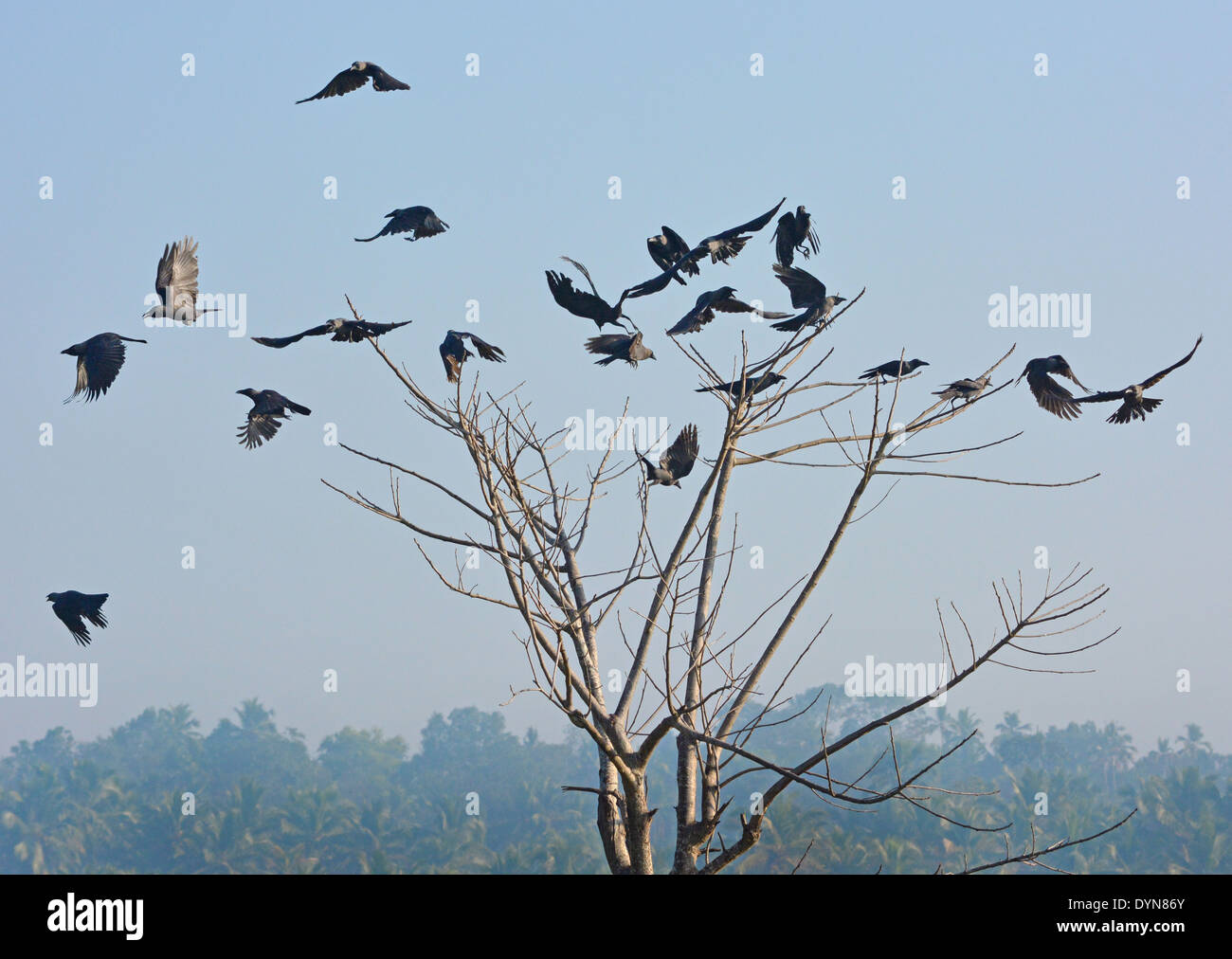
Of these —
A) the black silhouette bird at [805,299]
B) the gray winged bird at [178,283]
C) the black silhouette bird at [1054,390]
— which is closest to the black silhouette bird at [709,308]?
the black silhouette bird at [805,299]

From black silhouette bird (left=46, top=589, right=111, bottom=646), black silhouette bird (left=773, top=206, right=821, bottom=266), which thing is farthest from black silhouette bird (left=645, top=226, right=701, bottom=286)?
black silhouette bird (left=46, top=589, right=111, bottom=646)

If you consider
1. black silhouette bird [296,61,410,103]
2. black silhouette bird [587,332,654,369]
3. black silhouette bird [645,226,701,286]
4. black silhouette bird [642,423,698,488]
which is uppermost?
black silhouette bird [296,61,410,103]

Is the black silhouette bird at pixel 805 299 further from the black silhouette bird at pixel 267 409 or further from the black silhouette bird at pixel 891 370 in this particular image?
the black silhouette bird at pixel 267 409

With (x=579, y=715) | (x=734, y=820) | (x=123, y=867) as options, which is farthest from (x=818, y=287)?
(x=123, y=867)

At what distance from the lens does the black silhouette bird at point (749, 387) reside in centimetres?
416

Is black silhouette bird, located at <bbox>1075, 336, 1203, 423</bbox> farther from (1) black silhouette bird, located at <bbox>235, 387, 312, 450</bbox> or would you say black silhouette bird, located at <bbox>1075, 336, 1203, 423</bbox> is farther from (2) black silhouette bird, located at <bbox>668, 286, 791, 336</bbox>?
(1) black silhouette bird, located at <bbox>235, 387, 312, 450</bbox>

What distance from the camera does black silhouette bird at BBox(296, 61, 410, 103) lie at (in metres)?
6.73

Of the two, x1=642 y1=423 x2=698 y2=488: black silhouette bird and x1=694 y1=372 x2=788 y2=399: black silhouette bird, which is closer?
x1=694 y1=372 x2=788 y2=399: black silhouette bird

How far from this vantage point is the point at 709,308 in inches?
192

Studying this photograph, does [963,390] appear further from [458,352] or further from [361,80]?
[361,80]

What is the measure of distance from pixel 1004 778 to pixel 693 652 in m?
60.0

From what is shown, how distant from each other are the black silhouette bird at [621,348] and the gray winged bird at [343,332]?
31.7 inches

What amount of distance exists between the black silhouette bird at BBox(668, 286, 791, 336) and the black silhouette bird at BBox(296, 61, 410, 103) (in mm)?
2859

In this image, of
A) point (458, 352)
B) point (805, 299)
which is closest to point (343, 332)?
point (458, 352)
